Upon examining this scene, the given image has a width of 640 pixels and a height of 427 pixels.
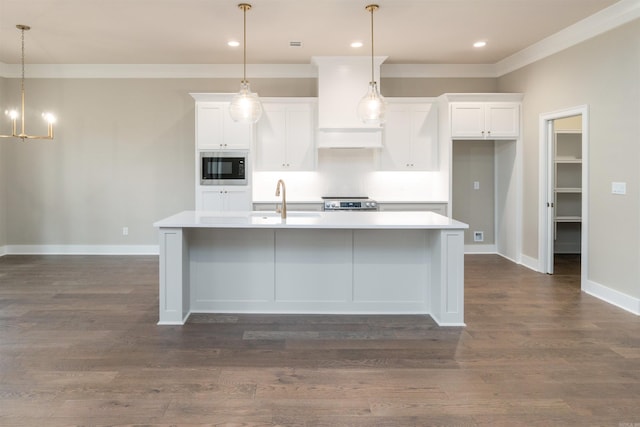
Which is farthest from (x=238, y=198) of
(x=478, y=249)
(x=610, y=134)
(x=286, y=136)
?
(x=610, y=134)

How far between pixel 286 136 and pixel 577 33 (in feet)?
11.9

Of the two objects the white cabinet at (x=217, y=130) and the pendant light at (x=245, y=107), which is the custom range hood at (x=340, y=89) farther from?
the pendant light at (x=245, y=107)

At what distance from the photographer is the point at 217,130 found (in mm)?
6035

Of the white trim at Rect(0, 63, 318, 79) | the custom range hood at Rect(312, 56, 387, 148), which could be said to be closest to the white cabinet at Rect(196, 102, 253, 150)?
the white trim at Rect(0, 63, 318, 79)

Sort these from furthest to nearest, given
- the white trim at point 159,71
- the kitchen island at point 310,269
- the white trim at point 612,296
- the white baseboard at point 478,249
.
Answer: the white baseboard at point 478,249, the white trim at point 159,71, the white trim at point 612,296, the kitchen island at point 310,269

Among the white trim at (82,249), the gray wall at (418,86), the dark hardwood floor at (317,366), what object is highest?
the gray wall at (418,86)

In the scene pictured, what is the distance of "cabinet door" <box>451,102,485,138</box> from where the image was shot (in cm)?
604

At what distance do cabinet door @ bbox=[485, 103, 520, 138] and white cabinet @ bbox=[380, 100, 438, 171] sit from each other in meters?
0.70

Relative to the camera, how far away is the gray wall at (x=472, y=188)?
6730 mm

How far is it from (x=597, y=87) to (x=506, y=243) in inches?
103

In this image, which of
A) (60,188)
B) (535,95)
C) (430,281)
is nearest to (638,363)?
(430,281)

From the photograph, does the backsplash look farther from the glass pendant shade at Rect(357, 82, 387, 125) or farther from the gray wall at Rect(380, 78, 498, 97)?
the glass pendant shade at Rect(357, 82, 387, 125)

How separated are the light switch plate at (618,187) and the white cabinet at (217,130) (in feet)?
13.8

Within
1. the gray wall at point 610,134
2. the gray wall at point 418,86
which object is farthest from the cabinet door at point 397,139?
the gray wall at point 610,134
